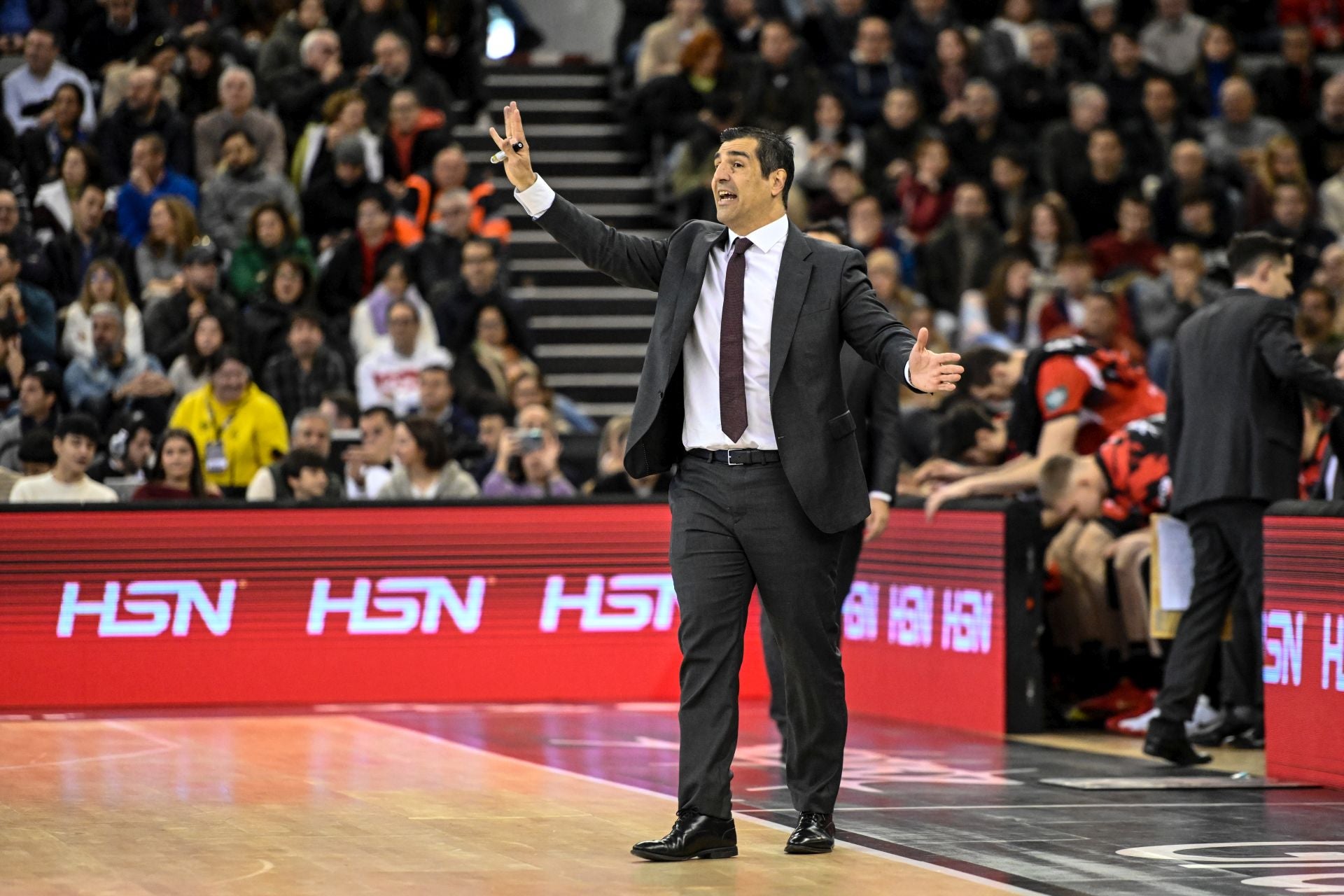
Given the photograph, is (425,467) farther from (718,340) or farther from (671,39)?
(671,39)

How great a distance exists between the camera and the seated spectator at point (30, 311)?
1348cm

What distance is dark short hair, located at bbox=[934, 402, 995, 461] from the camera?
1134cm

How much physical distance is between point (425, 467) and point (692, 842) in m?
6.01

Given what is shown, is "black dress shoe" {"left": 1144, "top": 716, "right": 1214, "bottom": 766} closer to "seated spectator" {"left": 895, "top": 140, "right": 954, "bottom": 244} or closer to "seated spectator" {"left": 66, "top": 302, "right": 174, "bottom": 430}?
"seated spectator" {"left": 66, "top": 302, "right": 174, "bottom": 430}

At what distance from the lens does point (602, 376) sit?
16375 mm

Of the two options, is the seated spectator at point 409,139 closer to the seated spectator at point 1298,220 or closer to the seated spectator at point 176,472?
the seated spectator at point 176,472

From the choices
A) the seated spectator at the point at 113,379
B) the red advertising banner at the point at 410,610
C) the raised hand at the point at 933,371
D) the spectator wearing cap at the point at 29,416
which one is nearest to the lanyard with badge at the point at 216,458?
the seated spectator at the point at 113,379

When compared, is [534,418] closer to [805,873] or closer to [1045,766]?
[1045,766]

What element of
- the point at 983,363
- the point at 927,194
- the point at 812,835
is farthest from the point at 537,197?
the point at 927,194

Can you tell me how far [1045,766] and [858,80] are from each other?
1013cm

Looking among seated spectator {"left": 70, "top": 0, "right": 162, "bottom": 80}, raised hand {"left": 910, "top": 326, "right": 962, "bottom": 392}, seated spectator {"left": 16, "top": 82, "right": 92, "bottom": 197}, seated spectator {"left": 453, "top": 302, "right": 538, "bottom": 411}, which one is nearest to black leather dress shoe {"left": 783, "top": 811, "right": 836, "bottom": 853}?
raised hand {"left": 910, "top": 326, "right": 962, "bottom": 392}

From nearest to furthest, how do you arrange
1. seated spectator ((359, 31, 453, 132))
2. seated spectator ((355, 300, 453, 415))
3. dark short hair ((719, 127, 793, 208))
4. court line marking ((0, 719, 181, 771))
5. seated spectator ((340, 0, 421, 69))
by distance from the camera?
dark short hair ((719, 127, 793, 208)), court line marking ((0, 719, 181, 771)), seated spectator ((355, 300, 453, 415)), seated spectator ((359, 31, 453, 132)), seated spectator ((340, 0, 421, 69))

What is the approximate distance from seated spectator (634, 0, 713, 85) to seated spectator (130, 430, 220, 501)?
6.89 metres

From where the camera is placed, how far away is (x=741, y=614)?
632 cm
